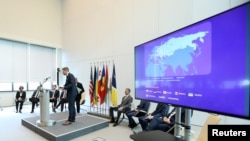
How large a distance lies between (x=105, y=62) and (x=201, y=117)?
3905 millimetres

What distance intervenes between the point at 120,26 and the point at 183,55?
5021 mm

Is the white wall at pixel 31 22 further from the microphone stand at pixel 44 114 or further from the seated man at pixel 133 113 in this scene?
the seated man at pixel 133 113

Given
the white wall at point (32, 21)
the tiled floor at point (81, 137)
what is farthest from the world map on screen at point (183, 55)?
the white wall at point (32, 21)

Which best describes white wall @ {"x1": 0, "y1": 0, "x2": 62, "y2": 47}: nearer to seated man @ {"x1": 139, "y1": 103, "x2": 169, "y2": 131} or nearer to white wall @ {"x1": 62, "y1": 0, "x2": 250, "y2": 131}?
white wall @ {"x1": 62, "y1": 0, "x2": 250, "y2": 131}

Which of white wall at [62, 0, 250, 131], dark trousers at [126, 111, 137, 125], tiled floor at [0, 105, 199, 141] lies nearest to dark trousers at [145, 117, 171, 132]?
tiled floor at [0, 105, 199, 141]

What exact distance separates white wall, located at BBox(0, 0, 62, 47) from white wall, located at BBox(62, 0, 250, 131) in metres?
0.47

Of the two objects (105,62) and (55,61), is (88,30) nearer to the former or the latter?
(105,62)

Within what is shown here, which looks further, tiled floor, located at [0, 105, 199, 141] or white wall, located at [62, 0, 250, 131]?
white wall, located at [62, 0, 250, 131]

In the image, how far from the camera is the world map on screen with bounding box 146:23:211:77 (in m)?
1.15

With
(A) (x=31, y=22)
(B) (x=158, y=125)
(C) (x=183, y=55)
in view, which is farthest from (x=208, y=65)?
(A) (x=31, y=22)

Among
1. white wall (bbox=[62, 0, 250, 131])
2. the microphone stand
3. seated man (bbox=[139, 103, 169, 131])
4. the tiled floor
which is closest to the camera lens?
the tiled floor

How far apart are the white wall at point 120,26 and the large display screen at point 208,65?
304cm

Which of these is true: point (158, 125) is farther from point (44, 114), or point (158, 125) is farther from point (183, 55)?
point (44, 114)

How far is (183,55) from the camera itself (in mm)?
1329
